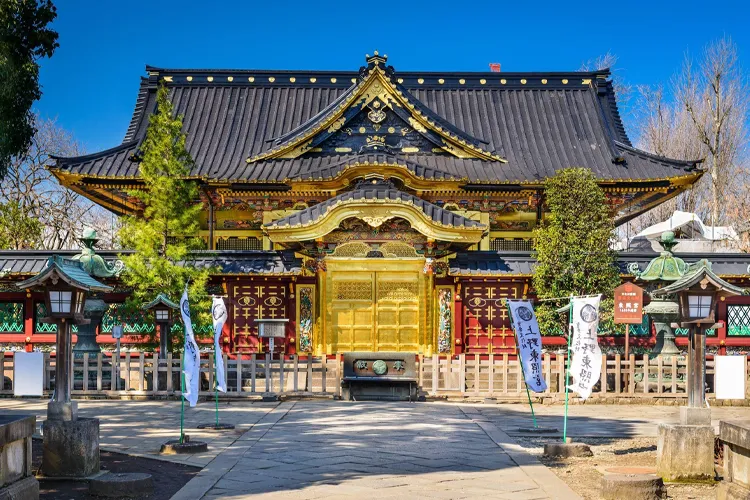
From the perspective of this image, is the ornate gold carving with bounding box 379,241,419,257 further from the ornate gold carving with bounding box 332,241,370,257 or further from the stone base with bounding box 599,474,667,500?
the stone base with bounding box 599,474,667,500

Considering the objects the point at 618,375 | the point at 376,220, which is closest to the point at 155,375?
the point at 376,220

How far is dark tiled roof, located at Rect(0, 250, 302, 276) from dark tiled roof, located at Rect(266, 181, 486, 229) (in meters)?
1.48

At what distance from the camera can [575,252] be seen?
22.3m

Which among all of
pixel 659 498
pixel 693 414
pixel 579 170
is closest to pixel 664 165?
pixel 579 170

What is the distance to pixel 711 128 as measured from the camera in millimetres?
49969

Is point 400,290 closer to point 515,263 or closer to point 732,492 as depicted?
point 515,263

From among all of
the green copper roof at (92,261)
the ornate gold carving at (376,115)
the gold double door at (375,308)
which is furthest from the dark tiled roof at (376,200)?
the ornate gold carving at (376,115)

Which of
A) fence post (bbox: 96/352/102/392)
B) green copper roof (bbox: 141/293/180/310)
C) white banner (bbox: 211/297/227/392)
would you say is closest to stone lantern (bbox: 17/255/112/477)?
white banner (bbox: 211/297/227/392)

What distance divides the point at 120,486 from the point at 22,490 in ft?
3.64

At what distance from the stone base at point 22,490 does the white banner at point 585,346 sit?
7.02 metres

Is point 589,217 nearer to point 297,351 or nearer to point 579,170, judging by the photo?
point 579,170

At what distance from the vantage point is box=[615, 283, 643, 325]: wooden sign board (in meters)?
19.9

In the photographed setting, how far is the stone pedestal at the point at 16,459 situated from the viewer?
8.01 metres

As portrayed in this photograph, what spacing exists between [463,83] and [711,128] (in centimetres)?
2345
